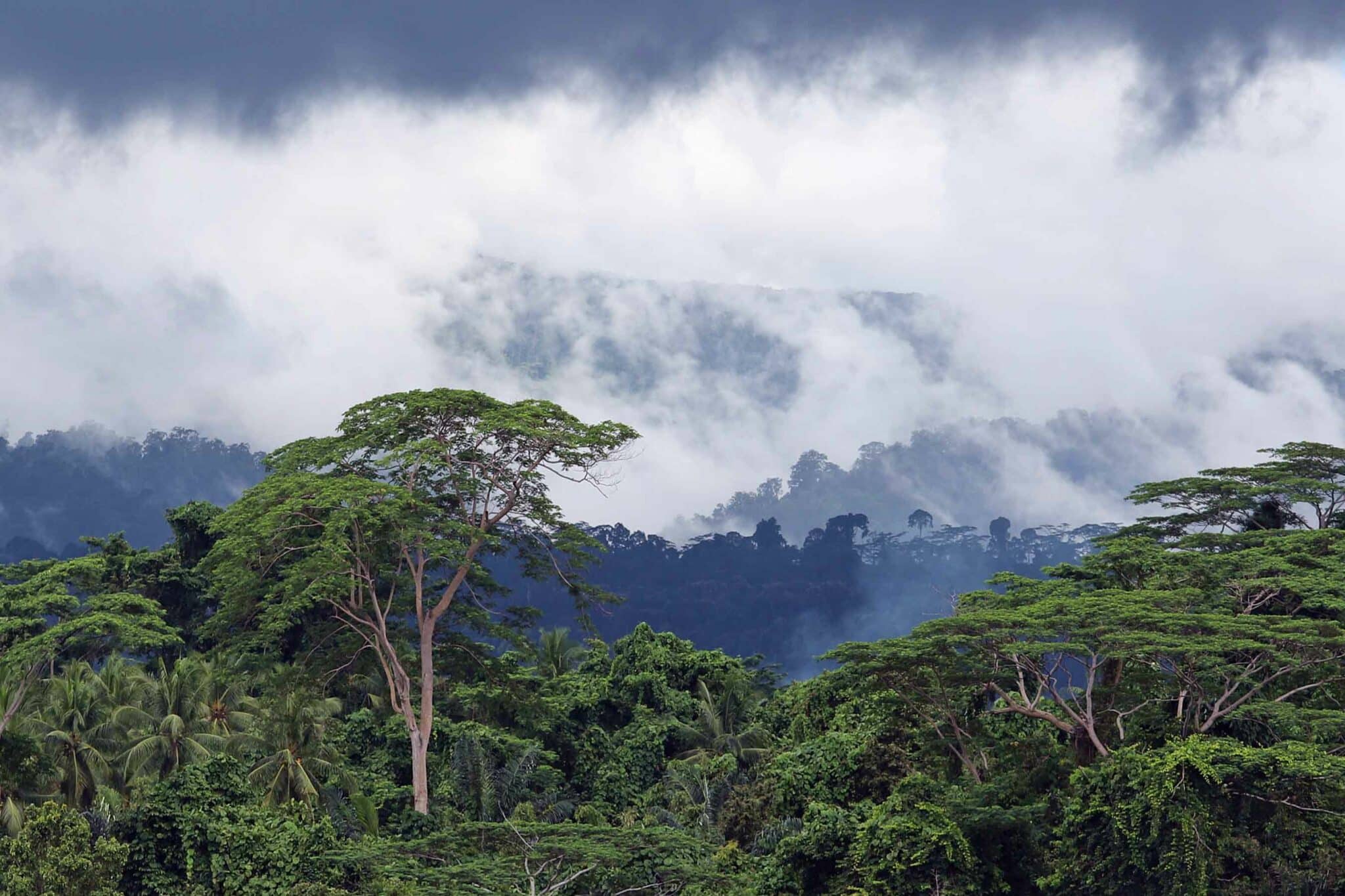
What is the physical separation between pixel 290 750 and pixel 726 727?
20.1 metres

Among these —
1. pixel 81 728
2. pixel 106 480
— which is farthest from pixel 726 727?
pixel 106 480

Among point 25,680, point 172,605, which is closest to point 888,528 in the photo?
point 172,605

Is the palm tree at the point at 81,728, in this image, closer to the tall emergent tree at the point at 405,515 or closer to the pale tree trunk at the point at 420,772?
the tall emergent tree at the point at 405,515

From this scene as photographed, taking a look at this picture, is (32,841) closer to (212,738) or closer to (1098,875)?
(212,738)

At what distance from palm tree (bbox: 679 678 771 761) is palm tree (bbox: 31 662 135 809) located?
18.2 m

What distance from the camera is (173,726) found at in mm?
40156

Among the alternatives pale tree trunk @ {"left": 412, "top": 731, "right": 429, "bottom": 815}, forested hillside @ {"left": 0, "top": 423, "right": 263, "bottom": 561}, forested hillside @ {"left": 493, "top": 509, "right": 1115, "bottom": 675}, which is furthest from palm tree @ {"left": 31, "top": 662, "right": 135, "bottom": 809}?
forested hillside @ {"left": 0, "top": 423, "right": 263, "bottom": 561}

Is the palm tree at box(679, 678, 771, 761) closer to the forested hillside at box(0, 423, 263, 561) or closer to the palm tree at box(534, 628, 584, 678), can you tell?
the palm tree at box(534, 628, 584, 678)

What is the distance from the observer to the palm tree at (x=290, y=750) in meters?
36.7

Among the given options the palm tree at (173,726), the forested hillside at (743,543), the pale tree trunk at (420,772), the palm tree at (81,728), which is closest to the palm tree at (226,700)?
the palm tree at (173,726)

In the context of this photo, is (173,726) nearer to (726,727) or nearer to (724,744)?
(724,744)

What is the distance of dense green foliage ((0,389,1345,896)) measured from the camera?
25.7 meters

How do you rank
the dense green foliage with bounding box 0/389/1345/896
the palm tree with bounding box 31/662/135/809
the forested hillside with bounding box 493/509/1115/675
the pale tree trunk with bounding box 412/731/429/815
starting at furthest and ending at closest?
the forested hillside with bounding box 493/509/1115/675, the pale tree trunk with bounding box 412/731/429/815, the palm tree with bounding box 31/662/135/809, the dense green foliage with bounding box 0/389/1345/896

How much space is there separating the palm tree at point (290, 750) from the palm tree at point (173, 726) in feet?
3.47
